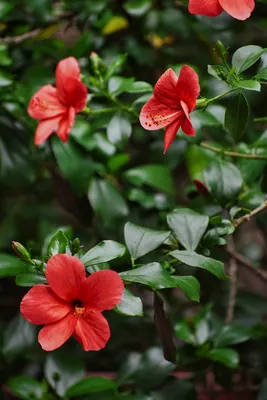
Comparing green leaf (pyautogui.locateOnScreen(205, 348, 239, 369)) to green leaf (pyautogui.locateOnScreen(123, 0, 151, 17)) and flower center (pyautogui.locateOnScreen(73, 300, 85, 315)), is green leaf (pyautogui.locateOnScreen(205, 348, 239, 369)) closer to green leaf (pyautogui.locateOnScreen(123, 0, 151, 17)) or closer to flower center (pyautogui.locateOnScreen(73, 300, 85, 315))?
flower center (pyautogui.locateOnScreen(73, 300, 85, 315))

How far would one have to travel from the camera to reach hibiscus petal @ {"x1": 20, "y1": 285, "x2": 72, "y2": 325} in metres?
0.84

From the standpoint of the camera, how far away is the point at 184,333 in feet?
4.29

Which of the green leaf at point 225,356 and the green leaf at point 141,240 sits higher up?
the green leaf at point 141,240

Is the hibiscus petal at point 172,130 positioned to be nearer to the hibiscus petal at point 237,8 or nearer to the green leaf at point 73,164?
the hibiscus petal at point 237,8

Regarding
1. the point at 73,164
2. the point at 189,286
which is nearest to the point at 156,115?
the point at 189,286

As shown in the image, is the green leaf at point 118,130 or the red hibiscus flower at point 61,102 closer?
the red hibiscus flower at point 61,102

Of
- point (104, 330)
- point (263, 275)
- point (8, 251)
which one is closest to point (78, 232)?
point (8, 251)

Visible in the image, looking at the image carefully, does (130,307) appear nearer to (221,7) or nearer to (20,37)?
(221,7)

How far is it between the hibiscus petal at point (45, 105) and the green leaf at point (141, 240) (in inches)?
9.8

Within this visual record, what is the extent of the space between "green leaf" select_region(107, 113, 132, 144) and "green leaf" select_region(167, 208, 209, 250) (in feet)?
0.71

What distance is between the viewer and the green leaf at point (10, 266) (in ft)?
3.38

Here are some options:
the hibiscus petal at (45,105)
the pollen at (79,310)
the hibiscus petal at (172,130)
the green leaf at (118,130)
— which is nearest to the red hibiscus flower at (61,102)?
the hibiscus petal at (45,105)

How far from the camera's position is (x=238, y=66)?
907 mm

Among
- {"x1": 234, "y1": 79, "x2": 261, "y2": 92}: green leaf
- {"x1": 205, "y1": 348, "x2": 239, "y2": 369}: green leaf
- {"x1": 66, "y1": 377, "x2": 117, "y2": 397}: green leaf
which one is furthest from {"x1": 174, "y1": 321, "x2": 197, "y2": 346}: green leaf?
{"x1": 234, "y1": 79, "x2": 261, "y2": 92}: green leaf
